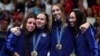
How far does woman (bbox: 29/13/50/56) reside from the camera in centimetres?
760

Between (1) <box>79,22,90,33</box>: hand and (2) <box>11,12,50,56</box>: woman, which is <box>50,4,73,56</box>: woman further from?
(1) <box>79,22,90,33</box>: hand

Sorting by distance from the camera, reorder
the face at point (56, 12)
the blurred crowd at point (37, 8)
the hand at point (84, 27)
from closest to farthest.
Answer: the hand at point (84, 27), the face at point (56, 12), the blurred crowd at point (37, 8)

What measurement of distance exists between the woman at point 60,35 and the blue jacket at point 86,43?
7.0 inches

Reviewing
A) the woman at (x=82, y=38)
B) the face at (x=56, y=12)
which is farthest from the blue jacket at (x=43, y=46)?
the woman at (x=82, y=38)

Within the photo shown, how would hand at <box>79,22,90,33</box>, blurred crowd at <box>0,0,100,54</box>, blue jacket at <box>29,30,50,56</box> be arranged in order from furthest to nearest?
blurred crowd at <box>0,0,100,54</box>, blue jacket at <box>29,30,50,56</box>, hand at <box>79,22,90,33</box>

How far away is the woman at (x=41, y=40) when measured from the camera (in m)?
7.60

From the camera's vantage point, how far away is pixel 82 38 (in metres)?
7.46

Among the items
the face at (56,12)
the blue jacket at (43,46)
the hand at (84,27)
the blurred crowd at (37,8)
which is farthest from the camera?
the blurred crowd at (37,8)

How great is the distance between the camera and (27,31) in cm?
763

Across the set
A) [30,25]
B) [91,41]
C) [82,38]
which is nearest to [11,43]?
[30,25]

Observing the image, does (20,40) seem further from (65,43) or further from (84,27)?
(84,27)

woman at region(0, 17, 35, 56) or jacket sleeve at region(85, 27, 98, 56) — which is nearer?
jacket sleeve at region(85, 27, 98, 56)

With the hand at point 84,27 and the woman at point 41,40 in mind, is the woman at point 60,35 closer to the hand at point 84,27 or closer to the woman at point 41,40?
the woman at point 41,40

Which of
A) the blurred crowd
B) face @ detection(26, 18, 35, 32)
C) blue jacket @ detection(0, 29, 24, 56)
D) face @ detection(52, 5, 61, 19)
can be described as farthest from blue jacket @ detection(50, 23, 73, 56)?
the blurred crowd
